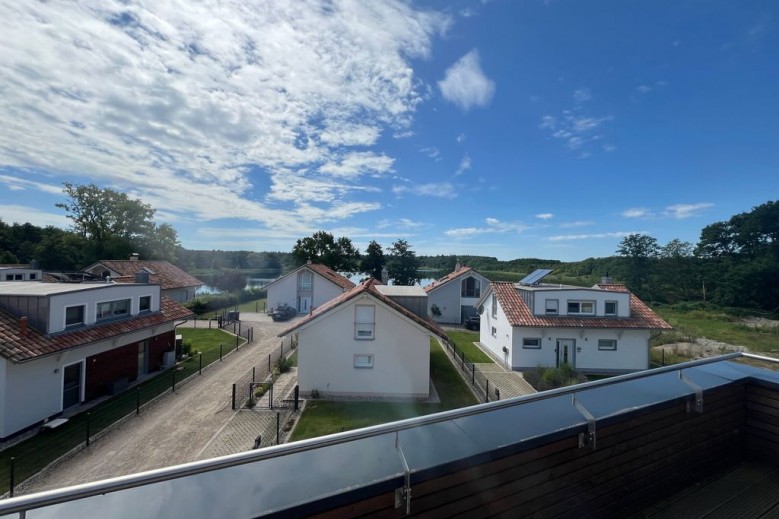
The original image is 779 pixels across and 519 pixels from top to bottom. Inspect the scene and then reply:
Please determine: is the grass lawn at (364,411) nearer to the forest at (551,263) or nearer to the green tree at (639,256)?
the forest at (551,263)

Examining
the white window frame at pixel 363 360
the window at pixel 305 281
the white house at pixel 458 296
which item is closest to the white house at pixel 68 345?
the white window frame at pixel 363 360

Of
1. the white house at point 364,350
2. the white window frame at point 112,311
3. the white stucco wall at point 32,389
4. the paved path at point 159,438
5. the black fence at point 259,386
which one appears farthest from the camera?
the white house at point 364,350

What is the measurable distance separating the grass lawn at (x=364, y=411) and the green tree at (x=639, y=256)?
52090mm

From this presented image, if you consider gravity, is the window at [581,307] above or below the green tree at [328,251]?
below

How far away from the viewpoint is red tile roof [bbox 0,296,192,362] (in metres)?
9.52

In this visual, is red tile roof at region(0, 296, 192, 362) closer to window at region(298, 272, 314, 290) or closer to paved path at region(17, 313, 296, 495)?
paved path at region(17, 313, 296, 495)

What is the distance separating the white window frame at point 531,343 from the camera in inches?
708

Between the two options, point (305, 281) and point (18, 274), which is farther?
point (305, 281)

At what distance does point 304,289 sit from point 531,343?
23.1 m

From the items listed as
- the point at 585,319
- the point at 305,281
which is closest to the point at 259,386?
the point at 585,319

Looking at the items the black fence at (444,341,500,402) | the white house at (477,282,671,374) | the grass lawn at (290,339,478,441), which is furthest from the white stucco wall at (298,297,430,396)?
the white house at (477,282,671,374)

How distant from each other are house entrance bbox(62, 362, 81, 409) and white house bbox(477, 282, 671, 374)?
59.9 ft

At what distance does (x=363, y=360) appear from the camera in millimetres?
13531

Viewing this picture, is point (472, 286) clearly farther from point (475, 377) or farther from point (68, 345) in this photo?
point (68, 345)
